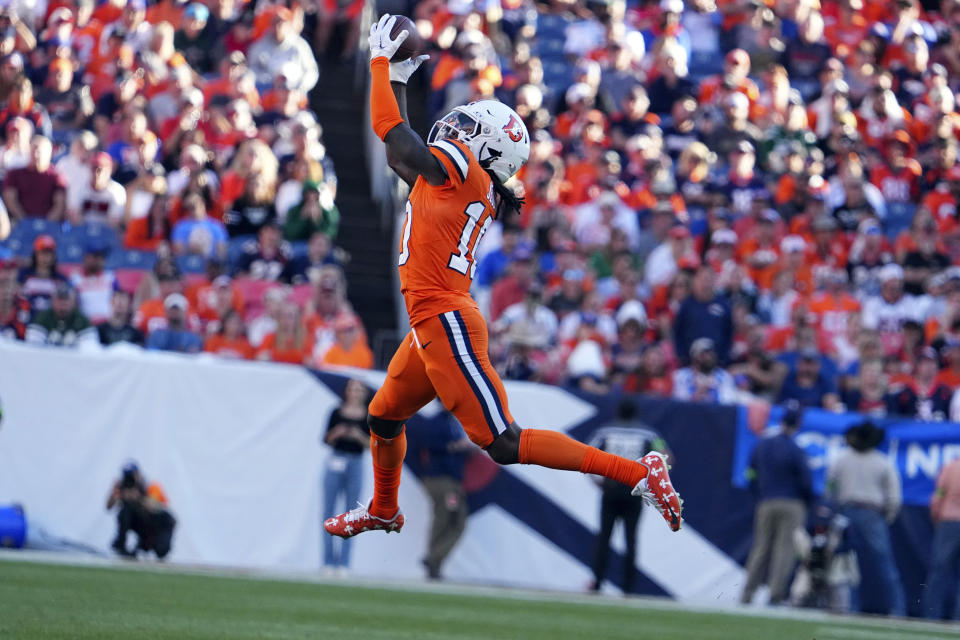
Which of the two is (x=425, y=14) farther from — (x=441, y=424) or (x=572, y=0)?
(x=441, y=424)

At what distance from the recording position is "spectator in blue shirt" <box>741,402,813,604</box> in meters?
12.6

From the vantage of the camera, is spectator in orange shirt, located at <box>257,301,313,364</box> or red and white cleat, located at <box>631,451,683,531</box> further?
spectator in orange shirt, located at <box>257,301,313,364</box>

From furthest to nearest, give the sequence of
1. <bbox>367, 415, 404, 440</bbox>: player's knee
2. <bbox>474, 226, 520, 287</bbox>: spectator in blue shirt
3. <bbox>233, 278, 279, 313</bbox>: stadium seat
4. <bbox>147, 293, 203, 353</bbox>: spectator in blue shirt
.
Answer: <bbox>474, 226, 520, 287</bbox>: spectator in blue shirt → <bbox>233, 278, 279, 313</bbox>: stadium seat → <bbox>147, 293, 203, 353</bbox>: spectator in blue shirt → <bbox>367, 415, 404, 440</bbox>: player's knee

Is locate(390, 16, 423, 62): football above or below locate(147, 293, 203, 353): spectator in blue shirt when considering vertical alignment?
above

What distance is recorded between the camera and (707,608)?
452 inches

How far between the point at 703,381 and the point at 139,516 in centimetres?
514

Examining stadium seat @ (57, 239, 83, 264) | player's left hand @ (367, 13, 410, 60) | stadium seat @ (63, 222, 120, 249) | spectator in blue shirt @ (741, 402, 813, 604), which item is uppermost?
player's left hand @ (367, 13, 410, 60)

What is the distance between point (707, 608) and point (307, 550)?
11.2 ft

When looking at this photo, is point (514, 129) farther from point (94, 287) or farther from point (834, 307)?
point (834, 307)

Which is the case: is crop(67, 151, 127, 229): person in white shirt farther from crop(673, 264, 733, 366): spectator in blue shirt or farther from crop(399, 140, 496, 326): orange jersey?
crop(399, 140, 496, 326): orange jersey

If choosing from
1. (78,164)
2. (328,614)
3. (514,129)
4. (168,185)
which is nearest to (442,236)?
(514,129)

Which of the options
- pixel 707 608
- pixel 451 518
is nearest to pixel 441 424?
pixel 451 518

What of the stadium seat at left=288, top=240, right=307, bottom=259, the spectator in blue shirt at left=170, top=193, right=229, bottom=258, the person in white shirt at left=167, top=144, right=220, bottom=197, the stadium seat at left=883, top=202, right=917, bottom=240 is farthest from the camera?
the stadium seat at left=883, top=202, right=917, bottom=240

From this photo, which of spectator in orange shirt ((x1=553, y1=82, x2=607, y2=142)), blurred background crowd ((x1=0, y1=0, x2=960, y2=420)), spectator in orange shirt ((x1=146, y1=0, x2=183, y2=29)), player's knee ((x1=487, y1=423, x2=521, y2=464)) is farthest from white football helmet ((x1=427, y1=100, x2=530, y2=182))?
spectator in orange shirt ((x1=146, y1=0, x2=183, y2=29))
